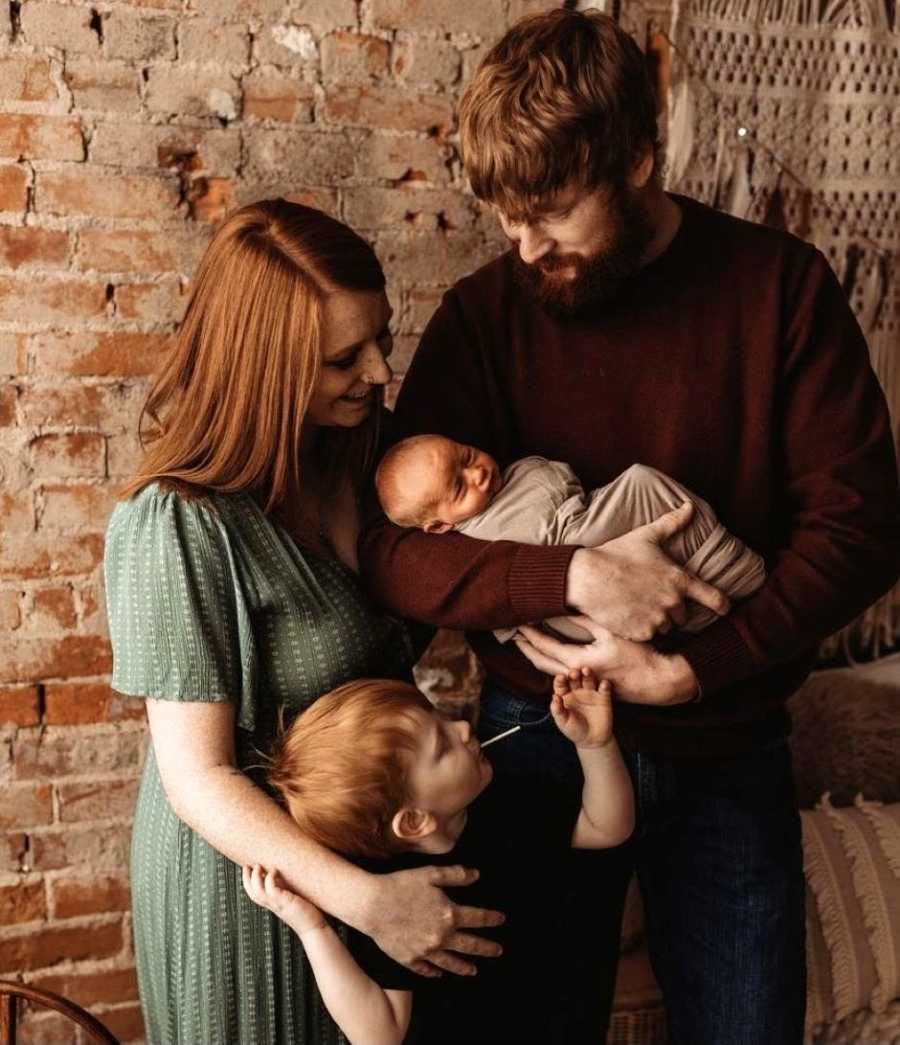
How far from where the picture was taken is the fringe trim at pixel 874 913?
195 cm

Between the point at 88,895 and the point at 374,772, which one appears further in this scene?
the point at 88,895

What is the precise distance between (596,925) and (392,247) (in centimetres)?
115

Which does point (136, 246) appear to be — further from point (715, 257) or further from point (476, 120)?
point (715, 257)

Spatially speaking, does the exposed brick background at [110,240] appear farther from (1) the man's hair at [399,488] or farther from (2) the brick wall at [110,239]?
(1) the man's hair at [399,488]

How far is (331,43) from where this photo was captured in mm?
1842

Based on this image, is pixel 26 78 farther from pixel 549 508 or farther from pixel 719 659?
pixel 719 659

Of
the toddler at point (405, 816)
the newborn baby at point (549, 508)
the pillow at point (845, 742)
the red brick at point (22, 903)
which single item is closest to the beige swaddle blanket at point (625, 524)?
the newborn baby at point (549, 508)

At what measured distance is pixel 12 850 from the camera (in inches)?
74.9

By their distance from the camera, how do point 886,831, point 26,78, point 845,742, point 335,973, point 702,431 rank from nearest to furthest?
point 335,973
point 702,431
point 26,78
point 886,831
point 845,742

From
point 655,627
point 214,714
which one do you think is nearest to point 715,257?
point 655,627

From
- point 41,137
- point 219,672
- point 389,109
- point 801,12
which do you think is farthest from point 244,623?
point 801,12

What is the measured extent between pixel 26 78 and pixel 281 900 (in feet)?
4.12

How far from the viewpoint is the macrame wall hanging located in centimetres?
201

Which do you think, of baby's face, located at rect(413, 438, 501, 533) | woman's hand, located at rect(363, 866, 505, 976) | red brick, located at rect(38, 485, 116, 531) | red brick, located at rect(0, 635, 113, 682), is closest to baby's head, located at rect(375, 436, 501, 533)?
baby's face, located at rect(413, 438, 501, 533)
